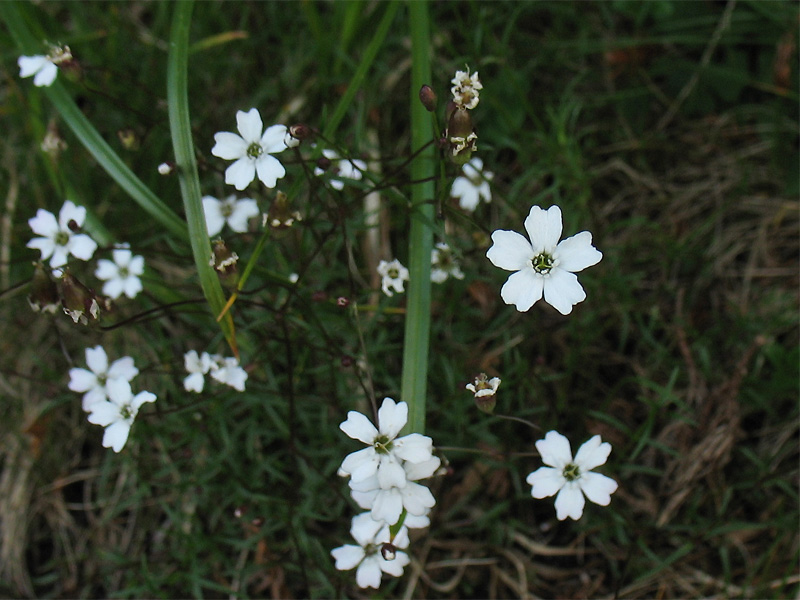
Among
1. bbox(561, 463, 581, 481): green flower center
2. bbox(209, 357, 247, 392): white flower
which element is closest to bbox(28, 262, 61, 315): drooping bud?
bbox(209, 357, 247, 392): white flower

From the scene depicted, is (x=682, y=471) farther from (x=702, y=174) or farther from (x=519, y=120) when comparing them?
(x=519, y=120)

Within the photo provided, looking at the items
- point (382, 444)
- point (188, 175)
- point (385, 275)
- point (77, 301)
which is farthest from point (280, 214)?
point (382, 444)

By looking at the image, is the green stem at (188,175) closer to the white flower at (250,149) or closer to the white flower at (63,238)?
the white flower at (250,149)

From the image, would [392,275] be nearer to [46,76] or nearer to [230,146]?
[230,146]

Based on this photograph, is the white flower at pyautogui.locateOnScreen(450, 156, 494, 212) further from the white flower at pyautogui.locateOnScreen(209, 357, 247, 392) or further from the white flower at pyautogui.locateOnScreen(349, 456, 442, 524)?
the white flower at pyautogui.locateOnScreen(349, 456, 442, 524)

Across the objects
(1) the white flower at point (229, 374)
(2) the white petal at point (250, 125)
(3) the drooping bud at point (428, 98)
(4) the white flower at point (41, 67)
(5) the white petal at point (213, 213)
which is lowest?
(1) the white flower at point (229, 374)

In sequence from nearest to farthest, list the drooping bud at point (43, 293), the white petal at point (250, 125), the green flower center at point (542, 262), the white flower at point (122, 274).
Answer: the green flower center at point (542, 262), the white petal at point (250, 125), the drooping bud at point (43, 293), the white flower at point (122, 274)

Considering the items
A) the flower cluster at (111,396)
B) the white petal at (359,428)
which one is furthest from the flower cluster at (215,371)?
the white petal at (359,428)
